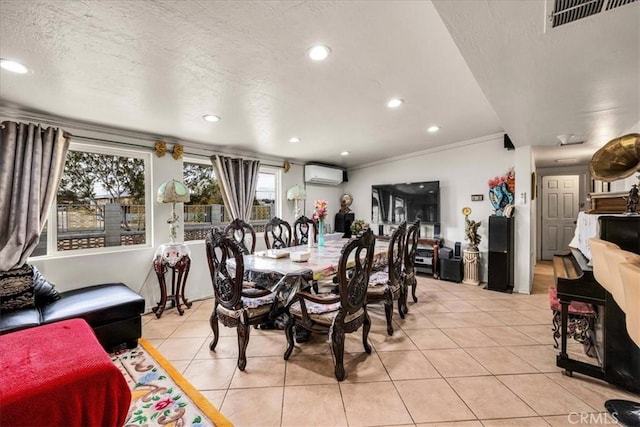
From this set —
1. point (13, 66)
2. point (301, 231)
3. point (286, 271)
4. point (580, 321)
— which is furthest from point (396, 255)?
point (13, 66)

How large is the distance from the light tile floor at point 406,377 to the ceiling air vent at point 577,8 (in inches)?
83.2

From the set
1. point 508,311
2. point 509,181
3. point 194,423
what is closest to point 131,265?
point 194,423

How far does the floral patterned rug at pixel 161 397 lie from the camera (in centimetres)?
158

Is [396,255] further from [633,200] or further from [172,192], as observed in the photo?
[172,192]

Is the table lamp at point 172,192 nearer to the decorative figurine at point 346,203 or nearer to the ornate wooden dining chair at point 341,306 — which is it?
the ornate wooden dining chair at point 341,306

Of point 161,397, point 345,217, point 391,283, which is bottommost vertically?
point 161,397

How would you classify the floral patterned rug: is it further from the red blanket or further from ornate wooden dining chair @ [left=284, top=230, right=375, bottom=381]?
ornate wooden dining chair @ [left=284, top=230, right=375, bottom=381]

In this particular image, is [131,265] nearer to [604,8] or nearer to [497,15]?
[497,15]

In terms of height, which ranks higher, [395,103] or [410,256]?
[395,103]

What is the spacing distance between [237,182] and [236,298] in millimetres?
2550

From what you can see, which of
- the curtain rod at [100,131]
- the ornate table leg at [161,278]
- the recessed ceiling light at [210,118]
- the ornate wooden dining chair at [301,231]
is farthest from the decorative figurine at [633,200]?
the curtain rod at [100,131]

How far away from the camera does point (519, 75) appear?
1734 millimetres

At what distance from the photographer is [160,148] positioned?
11.2 feet

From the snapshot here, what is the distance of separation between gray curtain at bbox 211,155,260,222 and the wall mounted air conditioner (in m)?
1.15
